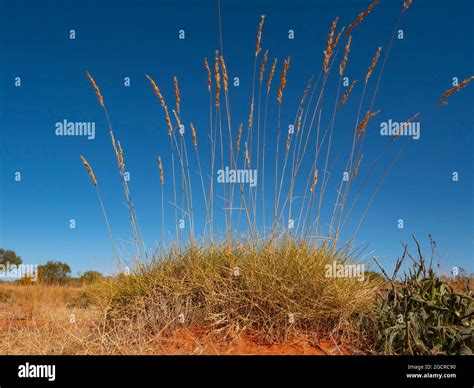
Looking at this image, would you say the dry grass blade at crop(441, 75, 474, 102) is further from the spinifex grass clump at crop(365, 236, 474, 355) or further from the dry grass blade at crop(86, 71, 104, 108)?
the dry grass blade at crop(86, 71, 104, 108)

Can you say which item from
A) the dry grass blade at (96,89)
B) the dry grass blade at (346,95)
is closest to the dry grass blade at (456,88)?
the dry grass blade at (346,95)

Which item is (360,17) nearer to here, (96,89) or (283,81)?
(283,81)

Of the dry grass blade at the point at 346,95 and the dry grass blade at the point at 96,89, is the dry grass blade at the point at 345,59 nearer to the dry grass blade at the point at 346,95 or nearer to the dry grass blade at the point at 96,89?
the dry grass blade at the point at 346,95

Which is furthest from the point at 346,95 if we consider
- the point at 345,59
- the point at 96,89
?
the point at 96,89

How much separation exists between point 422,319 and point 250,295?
1.39m

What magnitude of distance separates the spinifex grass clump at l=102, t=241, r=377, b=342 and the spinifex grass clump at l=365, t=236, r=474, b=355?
289 mm

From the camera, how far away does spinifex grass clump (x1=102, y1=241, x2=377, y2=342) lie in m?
3.79

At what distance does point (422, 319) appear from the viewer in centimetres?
349

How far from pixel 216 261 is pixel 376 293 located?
60.4 inches

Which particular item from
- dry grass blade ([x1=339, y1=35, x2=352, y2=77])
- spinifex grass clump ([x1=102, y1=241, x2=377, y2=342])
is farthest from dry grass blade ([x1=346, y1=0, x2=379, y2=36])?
spinifex grass clump ([x1=102, y1=241, x2=377, y2=342])

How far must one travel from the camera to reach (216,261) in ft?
14.1
